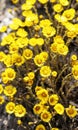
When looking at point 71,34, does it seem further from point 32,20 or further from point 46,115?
point 46,115

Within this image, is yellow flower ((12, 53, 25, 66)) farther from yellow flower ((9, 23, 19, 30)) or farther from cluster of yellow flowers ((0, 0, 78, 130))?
yellow flower ((9, 23, 19, 30))

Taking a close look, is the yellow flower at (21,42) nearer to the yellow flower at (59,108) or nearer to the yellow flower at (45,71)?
the yellow flower at (45,71)

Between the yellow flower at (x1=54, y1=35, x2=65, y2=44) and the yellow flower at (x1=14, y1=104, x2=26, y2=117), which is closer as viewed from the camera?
the yellow flower at (x1=14, y1=104, x2=26, y2=117)

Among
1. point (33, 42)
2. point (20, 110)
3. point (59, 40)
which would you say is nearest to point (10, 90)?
point (20, 110)

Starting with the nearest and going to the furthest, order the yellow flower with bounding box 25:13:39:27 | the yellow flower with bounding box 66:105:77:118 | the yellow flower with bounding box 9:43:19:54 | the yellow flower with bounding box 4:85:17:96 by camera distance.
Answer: the yellow flower with bounding box 66:105:77:118
the yellow flower with bounding box 4:85:17:96
the yellow flower with bounding box 9:43:19:54
the yellow flower with bounding box 25:13:39:27

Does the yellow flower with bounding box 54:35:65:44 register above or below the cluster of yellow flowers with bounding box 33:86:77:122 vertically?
above

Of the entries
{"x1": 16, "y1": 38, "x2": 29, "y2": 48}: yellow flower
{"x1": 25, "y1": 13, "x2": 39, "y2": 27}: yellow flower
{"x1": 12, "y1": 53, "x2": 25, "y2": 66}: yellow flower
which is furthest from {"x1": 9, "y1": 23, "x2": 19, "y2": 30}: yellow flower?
{"x1": 12, "y1": 53, "x2": 25, "y2": 66}: yellow flower

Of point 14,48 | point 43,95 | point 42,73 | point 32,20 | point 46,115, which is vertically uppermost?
point 32,20

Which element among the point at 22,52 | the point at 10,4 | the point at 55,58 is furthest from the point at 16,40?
the point at 10,4
